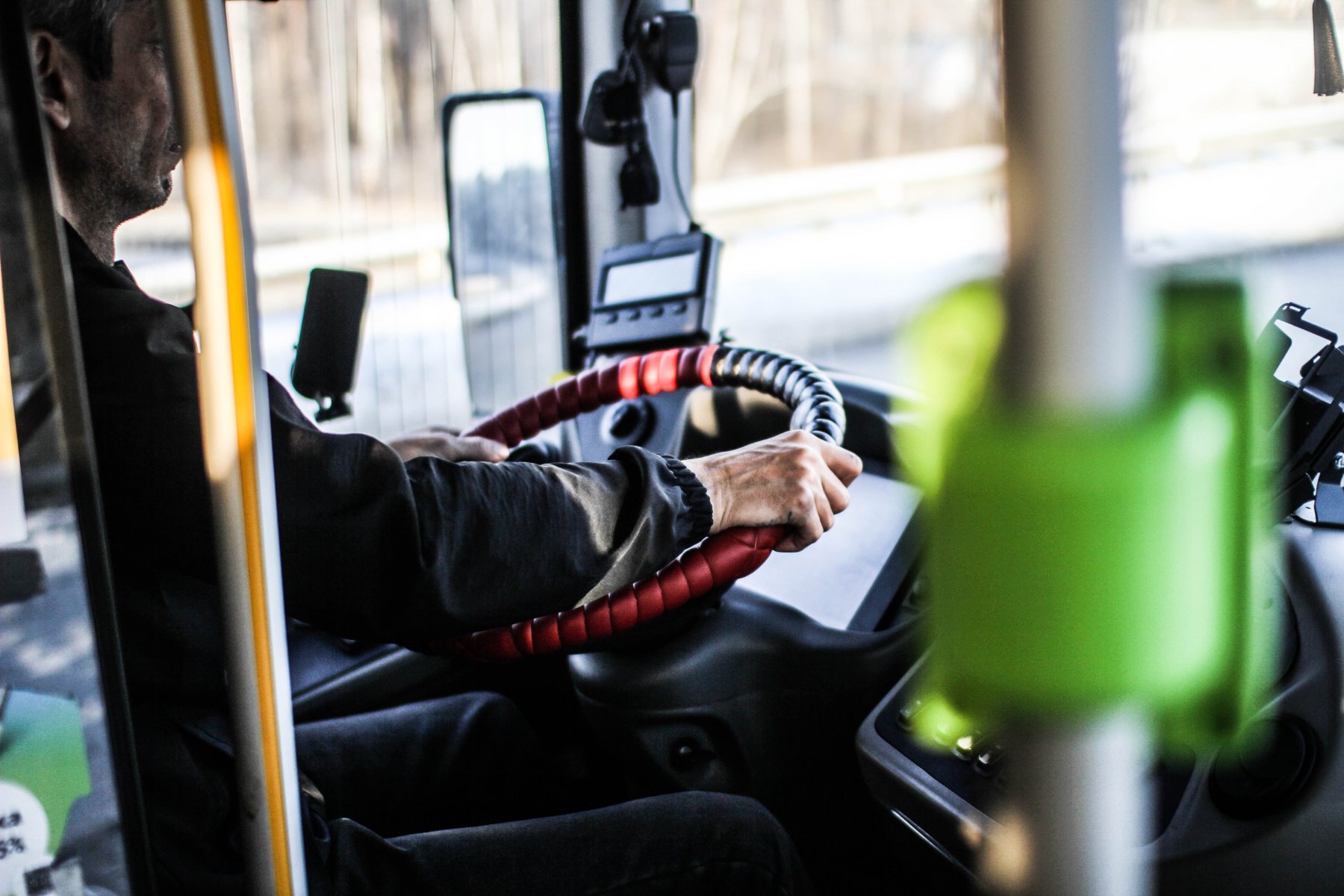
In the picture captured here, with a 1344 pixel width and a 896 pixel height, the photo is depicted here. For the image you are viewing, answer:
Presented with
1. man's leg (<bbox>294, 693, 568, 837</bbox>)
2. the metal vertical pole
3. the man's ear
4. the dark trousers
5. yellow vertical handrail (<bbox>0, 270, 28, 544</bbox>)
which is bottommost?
man's leg (<bbox>294, 693, 568, 837</bbox>)

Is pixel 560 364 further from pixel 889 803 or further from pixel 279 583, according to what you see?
pixel 279 583

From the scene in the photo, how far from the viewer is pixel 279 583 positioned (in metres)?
0.79

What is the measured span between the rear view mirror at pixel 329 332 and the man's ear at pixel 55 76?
62 centimetres

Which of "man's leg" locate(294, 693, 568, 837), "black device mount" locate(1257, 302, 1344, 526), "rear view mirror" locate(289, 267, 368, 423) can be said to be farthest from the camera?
"rear view mirror" locate(289, 267, 368, 423)

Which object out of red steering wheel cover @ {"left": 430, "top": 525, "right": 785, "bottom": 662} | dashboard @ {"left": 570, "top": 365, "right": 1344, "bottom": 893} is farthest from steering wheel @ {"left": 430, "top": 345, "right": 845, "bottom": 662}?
dashboard @ {"left": 570, "top": 365, "right": 1344, "bottom": 893}

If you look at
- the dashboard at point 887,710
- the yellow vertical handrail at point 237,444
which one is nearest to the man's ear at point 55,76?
the yellow vertical handrail at point 237,444

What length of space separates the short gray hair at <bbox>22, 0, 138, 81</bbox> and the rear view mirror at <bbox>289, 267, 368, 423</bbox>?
24.6 inches

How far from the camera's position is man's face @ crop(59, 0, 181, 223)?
1125mm

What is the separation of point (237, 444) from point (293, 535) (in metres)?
0.28

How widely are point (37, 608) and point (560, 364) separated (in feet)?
5.77

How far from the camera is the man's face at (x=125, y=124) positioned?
3.69 feet

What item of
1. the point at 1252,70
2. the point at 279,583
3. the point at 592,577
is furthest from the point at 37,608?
the point at 1252,70

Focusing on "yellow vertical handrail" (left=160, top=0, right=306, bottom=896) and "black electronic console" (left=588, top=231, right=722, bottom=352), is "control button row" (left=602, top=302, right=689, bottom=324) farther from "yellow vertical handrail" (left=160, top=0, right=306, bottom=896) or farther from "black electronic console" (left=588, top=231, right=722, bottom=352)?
"yellow vertical handrail" (left=160, top=0, right=306, bottom=896)

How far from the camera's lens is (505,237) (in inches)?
97.5
